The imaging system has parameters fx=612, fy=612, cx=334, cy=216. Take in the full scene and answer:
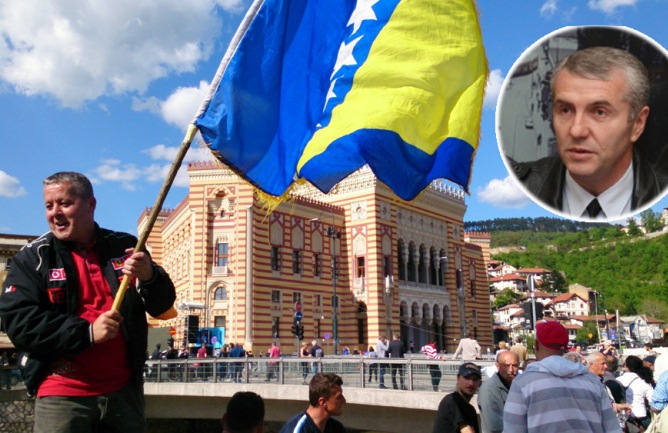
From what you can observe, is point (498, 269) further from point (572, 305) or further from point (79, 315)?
point (79, 315)

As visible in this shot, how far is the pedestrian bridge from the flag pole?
1014 centimetres

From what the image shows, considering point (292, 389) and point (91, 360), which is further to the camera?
point (292, 389)

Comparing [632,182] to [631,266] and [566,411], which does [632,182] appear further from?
[631,266]

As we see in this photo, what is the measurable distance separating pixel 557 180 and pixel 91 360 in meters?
6.27

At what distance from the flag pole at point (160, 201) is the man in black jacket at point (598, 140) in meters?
4.89

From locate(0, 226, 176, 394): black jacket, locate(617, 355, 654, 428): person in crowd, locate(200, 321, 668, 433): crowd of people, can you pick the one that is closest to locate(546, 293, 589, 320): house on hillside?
locate(617, 355, 654, 428): person in crowd

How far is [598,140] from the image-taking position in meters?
7.25

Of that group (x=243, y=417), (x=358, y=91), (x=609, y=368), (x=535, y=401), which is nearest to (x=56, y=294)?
(x=243, y=417)

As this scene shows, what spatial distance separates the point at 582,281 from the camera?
13638 cm

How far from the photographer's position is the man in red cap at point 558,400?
12.4 ft

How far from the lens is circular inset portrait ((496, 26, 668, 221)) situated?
7293 millimetres

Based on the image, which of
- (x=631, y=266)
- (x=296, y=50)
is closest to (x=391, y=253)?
(x=296, y=50)

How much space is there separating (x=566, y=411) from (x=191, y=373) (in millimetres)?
18547

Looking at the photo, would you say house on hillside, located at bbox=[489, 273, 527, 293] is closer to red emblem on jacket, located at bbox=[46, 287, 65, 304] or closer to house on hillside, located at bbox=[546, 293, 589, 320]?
house on hillside, located at bbox=[546, 293, 589, 320]
